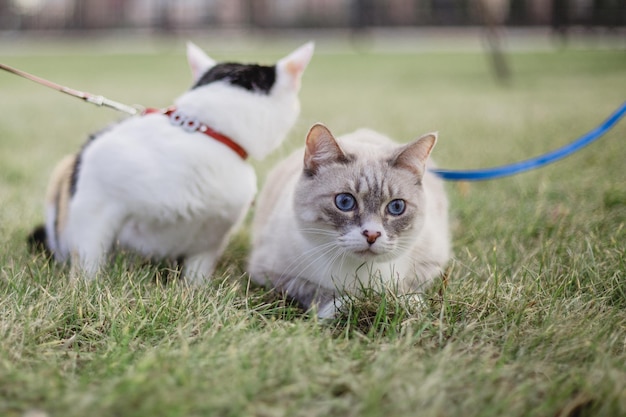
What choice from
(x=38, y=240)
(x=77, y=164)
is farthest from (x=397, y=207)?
(x=38, y=240)

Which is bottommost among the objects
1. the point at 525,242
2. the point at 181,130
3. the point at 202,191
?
the point at 525,242

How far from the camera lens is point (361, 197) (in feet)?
5.92

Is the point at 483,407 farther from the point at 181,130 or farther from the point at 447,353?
the point at 181,130

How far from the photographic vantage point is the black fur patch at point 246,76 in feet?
7.01

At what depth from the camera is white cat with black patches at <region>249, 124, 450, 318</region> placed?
1.80m

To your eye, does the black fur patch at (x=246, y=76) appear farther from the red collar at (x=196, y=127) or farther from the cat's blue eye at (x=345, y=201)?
the cat's blue eye at (x=345, y=201)

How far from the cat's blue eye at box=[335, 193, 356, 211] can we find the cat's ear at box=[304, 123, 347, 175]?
0.47 feet

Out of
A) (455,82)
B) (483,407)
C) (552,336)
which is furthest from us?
(455,82)

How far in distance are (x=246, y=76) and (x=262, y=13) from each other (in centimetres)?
2084

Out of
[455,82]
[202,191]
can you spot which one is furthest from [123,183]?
[455,82]

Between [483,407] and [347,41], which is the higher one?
[347,41]

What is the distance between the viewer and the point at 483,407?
4.14ft

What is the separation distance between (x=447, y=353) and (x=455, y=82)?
361 inches

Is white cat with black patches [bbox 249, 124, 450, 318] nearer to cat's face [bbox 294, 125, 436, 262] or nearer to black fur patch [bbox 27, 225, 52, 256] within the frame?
cat's face [bbox 294, 125, 436, 262]
